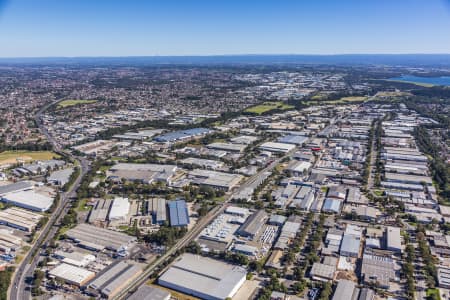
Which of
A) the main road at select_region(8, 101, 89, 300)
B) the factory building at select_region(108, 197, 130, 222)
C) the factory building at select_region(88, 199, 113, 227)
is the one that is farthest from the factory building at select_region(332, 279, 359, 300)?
the factory building at select_region(88, 199, 113, 227)

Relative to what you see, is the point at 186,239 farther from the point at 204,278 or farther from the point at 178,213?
the point at 204,278

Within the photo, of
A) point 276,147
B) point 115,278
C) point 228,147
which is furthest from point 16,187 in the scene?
point 276,147

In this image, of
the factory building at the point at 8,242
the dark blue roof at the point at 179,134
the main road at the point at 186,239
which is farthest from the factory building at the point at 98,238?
the dark blue roof at the point at 179,134

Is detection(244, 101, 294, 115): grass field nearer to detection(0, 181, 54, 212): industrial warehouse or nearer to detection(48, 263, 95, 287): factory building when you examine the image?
detection(0, 181, 54, 212): industrial warehouse

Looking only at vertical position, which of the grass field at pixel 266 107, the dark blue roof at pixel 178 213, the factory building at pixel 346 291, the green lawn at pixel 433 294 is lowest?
the green lawn at pixel 433 294

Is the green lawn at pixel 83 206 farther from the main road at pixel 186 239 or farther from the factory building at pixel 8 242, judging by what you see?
the main road at pixel 186 239

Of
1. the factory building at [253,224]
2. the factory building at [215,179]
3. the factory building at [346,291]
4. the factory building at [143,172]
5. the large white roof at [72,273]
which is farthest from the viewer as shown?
the factory building at [143,172]
